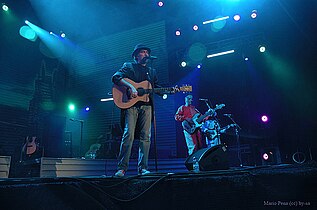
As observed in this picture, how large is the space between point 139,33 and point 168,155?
6084 millimetres

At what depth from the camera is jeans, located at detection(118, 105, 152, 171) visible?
3.40 m

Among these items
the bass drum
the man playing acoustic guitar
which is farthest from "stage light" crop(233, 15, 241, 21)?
the man playing acoustic guitar

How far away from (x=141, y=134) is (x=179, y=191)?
191cm

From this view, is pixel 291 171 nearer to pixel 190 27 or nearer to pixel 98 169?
pixel 98 169

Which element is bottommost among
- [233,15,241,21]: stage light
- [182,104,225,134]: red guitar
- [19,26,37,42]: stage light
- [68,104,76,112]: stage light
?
[182,104,225,134]: red guitar

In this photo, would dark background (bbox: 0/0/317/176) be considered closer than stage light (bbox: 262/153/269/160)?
No

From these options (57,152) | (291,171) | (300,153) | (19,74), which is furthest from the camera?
(19,74)

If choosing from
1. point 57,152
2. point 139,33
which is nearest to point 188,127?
point 57,152

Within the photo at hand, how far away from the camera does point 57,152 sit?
20.5ft

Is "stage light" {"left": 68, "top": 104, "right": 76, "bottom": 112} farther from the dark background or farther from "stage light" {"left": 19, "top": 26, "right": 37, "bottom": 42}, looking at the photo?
"stage light" {"left": 19, "top": 26, "right": 37, "bottom": 42}

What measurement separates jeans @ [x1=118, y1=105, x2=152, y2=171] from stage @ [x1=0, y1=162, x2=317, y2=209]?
1.35 meters

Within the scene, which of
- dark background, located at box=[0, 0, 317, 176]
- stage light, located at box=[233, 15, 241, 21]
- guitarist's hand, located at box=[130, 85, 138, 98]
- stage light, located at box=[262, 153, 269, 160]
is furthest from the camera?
Answer: stage light, located at box=[233, 15, 241, 21]

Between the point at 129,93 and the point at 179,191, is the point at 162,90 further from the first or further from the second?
the point at 179,191

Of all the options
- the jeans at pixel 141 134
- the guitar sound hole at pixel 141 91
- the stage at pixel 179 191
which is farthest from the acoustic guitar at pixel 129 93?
the stage at pixel 179 191
